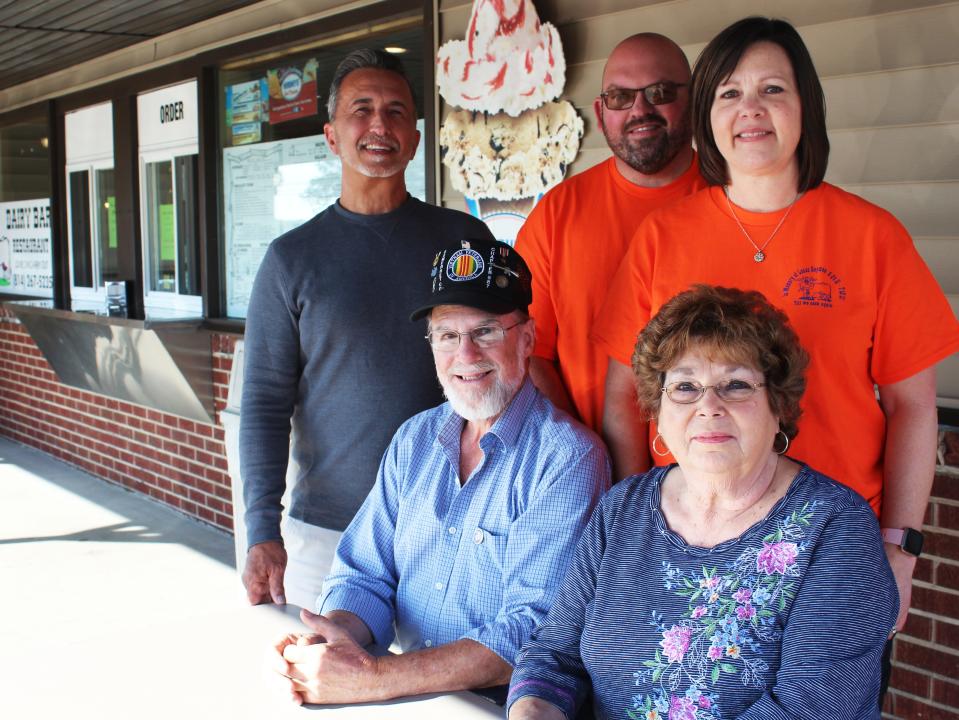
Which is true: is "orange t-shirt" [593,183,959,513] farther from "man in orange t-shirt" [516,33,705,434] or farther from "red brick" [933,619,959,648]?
"red brick" [933,619,959,648]

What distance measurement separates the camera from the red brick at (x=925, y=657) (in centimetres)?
296

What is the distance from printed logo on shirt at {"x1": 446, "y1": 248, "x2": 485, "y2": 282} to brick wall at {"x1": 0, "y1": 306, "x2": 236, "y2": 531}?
3824 millimetres

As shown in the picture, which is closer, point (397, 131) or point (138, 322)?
point (397, 131)

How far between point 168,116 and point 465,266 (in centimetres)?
474

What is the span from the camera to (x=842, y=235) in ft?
6.19

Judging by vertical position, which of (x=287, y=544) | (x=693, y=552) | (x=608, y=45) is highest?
(x=608, y=45)

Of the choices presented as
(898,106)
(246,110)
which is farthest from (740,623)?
(246,110)

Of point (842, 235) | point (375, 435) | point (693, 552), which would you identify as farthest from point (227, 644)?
point (842, 235)

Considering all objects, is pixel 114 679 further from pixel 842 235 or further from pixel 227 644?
pixel 842 235

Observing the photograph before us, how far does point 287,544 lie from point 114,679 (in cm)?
103

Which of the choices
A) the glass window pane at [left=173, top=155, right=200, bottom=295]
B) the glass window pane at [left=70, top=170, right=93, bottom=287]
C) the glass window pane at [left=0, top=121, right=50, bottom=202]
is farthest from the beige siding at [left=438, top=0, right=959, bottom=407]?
the glass window pane at [left=0, top=121, right=50, bottom=202]

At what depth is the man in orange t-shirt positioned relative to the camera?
226 cm

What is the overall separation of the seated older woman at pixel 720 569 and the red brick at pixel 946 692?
1652 mm

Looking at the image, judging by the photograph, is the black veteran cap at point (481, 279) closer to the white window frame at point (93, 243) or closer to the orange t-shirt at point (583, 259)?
the orange t-shirt at point (583, 259)
